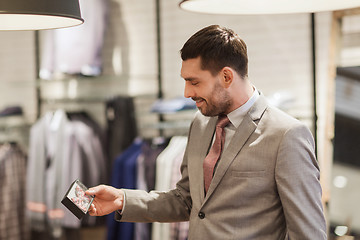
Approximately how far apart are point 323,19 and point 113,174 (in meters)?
1.85

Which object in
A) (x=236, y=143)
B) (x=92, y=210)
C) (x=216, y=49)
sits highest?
(x=216, y=49)

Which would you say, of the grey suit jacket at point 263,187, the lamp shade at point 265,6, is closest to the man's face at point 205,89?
the grey suit jacket at point 263,187

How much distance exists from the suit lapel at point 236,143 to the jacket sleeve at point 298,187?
0.48 ft

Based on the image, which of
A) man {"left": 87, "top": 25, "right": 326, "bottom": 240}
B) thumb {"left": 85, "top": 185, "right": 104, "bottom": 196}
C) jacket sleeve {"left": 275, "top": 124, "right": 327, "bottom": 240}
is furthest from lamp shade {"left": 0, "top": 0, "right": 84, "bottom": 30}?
jacket sleeve {"left": 275, "top": 124, "right": 327, "bottom": 240}

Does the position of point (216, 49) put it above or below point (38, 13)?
below

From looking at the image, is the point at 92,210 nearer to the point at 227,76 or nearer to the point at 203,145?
the point at 203,145

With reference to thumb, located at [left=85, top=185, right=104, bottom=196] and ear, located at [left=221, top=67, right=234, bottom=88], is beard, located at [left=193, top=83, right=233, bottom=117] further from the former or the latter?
thumb, located at [left=85, top=185, right=104, bottom=196]

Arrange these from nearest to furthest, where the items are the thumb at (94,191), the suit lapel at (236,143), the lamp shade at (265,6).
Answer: the lamp shade at (265,6) < the suit lapel at (236,143) < the thumb at (94,191)

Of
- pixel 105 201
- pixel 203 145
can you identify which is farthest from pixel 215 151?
pixel 105 201

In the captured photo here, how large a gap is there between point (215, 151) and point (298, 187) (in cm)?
35

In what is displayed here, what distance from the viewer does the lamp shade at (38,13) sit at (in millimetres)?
1484

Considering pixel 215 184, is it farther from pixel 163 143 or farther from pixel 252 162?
pixel 163 143

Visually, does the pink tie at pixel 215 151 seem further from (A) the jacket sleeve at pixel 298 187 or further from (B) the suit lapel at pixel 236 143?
(A) the jacket sleeve at pixel 298 187

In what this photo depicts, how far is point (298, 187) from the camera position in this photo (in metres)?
1.80
